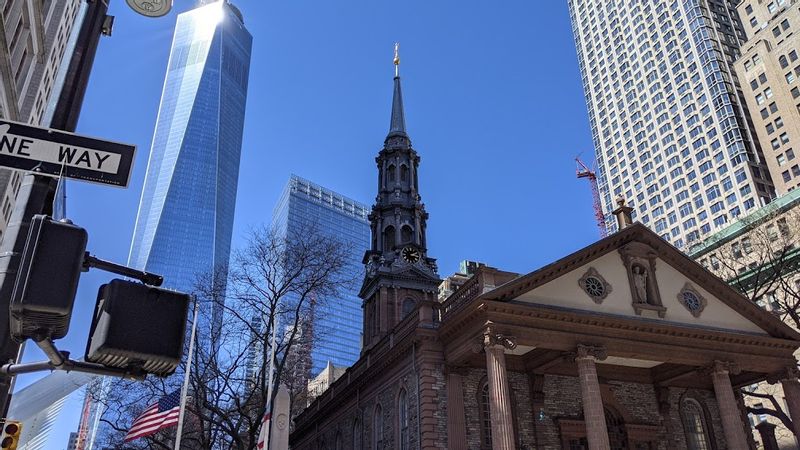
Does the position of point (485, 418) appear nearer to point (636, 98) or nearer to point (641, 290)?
point (641, 290)

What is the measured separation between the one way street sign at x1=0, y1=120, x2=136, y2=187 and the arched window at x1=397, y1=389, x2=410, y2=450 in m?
25.0

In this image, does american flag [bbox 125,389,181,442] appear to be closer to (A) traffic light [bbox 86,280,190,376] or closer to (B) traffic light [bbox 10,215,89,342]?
(A) traffic light [bbox 86,280,190,376]

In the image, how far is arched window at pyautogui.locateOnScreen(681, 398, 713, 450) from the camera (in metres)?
30.0

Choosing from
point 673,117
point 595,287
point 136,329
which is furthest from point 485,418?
point 673,117

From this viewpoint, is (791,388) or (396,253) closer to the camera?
(791,388)

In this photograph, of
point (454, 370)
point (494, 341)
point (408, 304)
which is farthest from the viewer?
point (408, 304)

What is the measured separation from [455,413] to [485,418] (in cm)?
148

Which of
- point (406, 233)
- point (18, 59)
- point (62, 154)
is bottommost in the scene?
point (62, 154)

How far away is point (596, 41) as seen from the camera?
446 ft

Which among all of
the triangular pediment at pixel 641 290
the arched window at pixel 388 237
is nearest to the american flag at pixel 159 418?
the triangular pediment at pixel 641 290

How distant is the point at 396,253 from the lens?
49594 mm

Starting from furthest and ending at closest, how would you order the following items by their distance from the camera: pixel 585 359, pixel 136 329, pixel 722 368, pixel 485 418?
pixel 722 368 < pixel 485 418 < pixel 585 359 < pixel 136 329

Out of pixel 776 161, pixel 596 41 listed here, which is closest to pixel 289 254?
pixel 776 161

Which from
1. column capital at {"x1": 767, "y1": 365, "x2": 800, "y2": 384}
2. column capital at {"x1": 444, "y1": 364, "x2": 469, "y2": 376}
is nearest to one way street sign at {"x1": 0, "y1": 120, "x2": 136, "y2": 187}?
column capital at {"x1": 444, "y1": 364, "x2": 469, "y2": 376}
